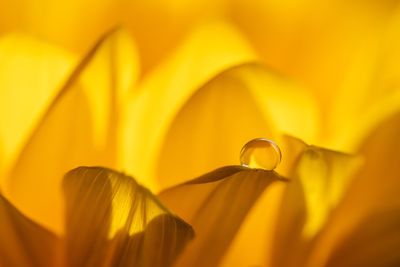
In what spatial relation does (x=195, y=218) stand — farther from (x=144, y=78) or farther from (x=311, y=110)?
(x=144, y=78)

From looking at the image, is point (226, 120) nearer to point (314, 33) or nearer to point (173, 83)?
point (173, 83)

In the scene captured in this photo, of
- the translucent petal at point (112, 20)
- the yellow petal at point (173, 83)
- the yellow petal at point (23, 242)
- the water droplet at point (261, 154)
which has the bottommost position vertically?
the yellow petal at point (23, 242)

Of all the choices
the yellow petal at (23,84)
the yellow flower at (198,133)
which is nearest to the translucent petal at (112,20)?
the yellow flower at (198,133)

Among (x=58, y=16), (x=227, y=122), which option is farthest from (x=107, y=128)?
(x=58, y=16)

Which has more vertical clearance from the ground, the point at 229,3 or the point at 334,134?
the point at 229,3

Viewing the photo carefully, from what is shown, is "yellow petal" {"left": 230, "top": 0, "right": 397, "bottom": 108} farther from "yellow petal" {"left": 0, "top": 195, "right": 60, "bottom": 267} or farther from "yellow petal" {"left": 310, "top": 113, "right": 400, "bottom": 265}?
"yellow petal" {"left": 0, "top": 195, "right": 60, "bottom": 267}

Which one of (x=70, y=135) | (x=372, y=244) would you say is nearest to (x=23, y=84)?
(x=70, y=135)

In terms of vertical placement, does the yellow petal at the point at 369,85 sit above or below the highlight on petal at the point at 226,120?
above

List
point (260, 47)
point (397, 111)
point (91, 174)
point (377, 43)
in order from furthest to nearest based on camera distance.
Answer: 1. point (260, 47)
2. point (377, 43)
3. point (397, 111)
4. point (91, 174)

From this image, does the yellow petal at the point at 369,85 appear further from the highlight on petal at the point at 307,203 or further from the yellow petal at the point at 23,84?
the yellow petal at the point at 23,84
